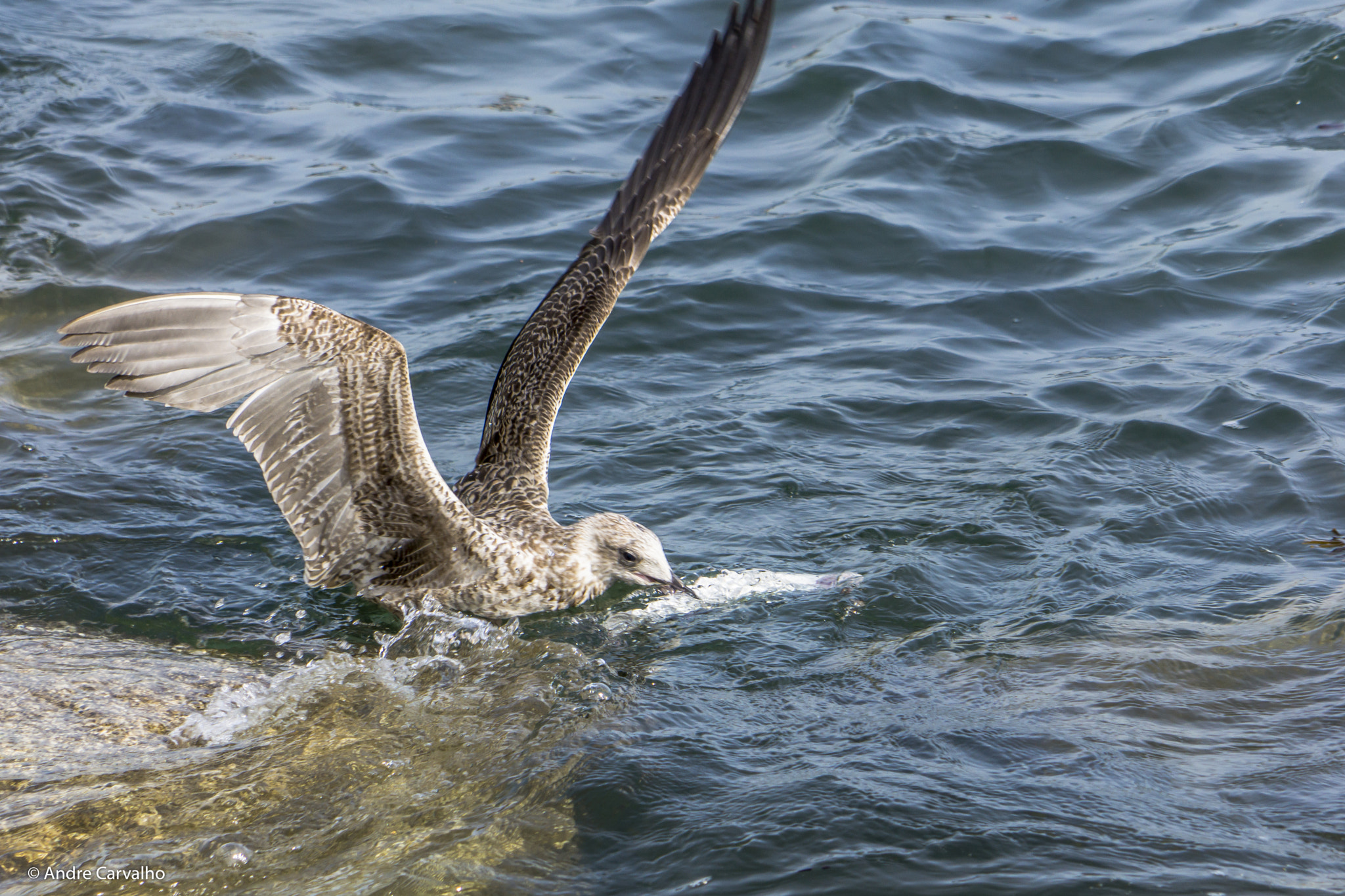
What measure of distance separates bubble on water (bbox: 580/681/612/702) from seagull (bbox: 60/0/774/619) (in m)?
0.65

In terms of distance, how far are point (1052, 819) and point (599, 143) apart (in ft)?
25.6

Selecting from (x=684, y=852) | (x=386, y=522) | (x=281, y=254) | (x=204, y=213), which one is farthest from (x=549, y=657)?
(x=204, y=213)

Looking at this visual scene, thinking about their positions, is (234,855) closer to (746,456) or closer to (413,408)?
(413,408)

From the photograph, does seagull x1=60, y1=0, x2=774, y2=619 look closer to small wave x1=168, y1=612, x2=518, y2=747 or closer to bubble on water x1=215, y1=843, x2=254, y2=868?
small wave x1=168, y1=612, x2=518, y2=747

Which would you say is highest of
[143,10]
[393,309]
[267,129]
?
[143,10]

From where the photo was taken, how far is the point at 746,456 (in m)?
6.76

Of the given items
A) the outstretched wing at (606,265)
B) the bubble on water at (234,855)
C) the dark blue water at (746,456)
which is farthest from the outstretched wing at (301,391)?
the bubble on water at (234,855)

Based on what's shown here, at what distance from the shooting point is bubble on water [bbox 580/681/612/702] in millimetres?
4703

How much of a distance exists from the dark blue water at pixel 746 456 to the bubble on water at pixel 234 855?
0.04 ft

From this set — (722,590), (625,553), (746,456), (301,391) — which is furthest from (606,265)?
(301,391)

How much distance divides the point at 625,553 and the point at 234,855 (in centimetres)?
214

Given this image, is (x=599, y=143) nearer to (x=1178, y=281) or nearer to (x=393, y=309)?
(x=393, y=309)

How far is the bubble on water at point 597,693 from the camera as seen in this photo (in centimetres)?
470

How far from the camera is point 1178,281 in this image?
27.6 ft
